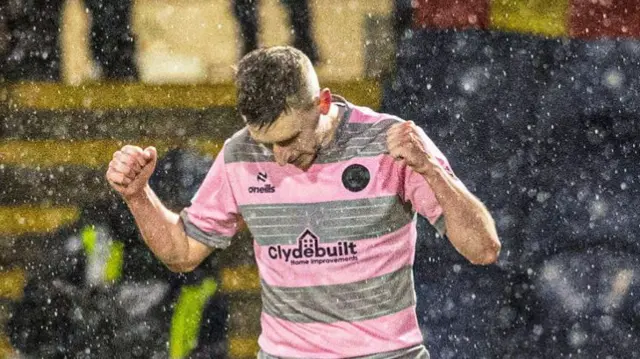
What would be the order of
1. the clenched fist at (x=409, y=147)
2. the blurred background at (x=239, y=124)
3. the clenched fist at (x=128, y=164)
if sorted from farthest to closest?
1. the blurred background at (x=239, y=124)
2. the clenched fist at (x=128, y=164)
3. the clenched fist at (x=409, y=147)

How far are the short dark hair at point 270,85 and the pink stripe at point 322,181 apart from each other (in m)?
0.29

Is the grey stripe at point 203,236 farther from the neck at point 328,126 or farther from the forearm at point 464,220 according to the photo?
the forearm at point 464,220

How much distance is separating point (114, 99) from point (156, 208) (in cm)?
208

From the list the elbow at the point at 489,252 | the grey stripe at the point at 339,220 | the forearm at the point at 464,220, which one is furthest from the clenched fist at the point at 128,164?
the elbow at the point at 489,252

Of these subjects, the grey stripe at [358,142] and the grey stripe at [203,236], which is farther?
the grey stripe at [203,236]

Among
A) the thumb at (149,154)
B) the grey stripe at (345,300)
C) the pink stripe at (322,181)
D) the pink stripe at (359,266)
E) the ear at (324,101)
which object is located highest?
the ear at (324,101)

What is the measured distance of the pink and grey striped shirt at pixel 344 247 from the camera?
371 cm

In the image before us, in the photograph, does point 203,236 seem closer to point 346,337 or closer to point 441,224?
point 346,337

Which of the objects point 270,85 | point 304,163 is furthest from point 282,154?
point 270,85

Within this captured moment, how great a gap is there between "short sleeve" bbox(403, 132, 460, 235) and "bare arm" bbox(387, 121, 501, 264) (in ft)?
0.25

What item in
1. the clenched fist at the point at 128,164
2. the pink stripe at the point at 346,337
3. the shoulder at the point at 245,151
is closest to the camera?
the clenched fist at the point at 128,164

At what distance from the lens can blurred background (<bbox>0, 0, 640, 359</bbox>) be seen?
5758mm

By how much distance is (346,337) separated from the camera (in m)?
3.70

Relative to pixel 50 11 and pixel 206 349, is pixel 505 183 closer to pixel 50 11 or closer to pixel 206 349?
pixel 206 349
